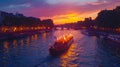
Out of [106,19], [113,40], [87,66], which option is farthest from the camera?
[106,19]

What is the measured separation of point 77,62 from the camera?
50656 mm

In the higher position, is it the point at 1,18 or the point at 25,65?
the point at 1,18

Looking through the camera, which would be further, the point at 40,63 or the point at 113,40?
the point at 113,40

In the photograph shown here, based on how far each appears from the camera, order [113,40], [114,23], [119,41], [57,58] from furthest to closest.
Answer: [114,23], [113,40], [119,41], [57,58]

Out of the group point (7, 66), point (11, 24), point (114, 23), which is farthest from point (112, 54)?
point (11, 24)

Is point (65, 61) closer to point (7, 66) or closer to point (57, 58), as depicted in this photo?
point (57, 58)

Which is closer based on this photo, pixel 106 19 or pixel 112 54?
pixel 112 54

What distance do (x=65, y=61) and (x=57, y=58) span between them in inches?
104

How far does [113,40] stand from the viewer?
81625 millimetres

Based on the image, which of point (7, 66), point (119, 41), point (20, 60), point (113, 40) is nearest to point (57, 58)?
point (20, 60)

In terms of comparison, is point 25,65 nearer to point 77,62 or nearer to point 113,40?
point 77,62

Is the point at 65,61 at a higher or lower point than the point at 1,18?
lower

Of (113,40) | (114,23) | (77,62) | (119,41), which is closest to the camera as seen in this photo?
(77,62)

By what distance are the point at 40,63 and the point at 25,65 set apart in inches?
117
